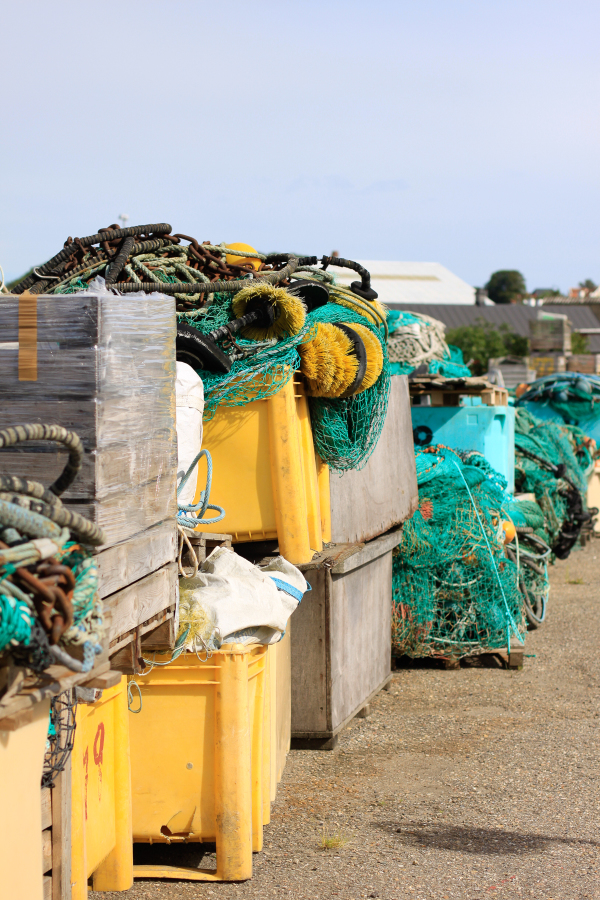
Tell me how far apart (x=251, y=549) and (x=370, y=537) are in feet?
4.30

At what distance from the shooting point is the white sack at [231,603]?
11.8ft

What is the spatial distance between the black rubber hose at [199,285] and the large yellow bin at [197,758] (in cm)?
154

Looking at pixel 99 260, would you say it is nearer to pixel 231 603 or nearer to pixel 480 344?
pixel 231 603

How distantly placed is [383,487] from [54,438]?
438cm

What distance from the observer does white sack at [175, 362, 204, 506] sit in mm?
3850

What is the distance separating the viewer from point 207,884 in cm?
370

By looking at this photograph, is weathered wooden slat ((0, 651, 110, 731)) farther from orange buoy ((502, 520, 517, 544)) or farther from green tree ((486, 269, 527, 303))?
green tree ((486, 269, 527, 303))

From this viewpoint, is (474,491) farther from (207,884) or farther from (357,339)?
(207,884)

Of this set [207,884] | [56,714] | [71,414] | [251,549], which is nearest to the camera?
[71,414]

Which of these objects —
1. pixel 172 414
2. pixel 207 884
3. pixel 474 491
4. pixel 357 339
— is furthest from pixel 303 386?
pixel 474 491

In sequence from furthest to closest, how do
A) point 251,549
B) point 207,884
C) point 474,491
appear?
point 474,491
point 251,549
point 207,884

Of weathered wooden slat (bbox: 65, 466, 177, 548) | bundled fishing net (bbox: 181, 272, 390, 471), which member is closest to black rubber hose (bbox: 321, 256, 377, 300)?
bundled fishing net (bbox: 181, 272, 390, 471)

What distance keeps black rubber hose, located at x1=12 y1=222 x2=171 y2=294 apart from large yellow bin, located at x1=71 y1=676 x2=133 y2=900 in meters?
1.98

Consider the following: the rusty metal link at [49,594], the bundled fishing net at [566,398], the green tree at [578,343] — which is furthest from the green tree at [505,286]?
the rusty metal link at [49,594]
